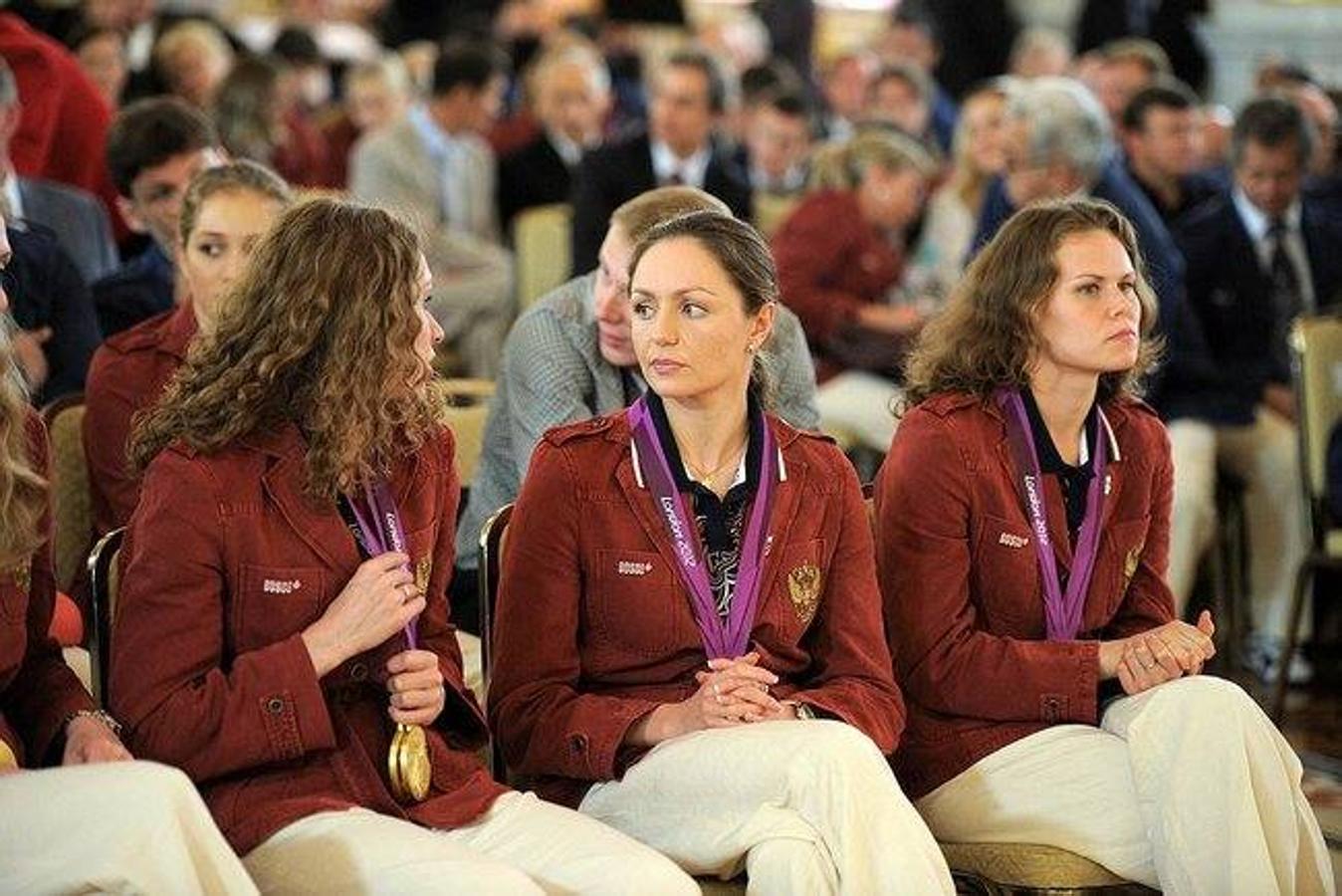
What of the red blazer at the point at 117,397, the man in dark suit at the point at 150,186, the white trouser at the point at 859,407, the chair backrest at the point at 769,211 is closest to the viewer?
the red blazer at the point at 117,397

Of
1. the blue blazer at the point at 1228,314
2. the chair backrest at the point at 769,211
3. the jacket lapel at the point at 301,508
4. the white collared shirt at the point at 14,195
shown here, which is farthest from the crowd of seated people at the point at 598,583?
the chair backrest at the point at 769,211

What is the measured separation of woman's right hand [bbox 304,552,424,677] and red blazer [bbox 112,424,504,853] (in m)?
0.03

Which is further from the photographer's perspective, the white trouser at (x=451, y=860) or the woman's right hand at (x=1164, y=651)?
the woman's right hand at (x=1164, y=651)

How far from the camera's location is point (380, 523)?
3023 millimetres

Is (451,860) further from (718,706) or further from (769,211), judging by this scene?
(769,211)

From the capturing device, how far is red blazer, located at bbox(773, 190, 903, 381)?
21.2ft

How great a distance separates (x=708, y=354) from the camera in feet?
10.6

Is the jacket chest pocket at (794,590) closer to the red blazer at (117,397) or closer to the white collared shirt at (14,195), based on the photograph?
the red blazer at (117,397)

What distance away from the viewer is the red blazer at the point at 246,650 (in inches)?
112

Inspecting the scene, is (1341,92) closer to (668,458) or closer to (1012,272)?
(1012,272)

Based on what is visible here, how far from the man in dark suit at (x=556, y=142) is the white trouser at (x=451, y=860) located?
5784 mm

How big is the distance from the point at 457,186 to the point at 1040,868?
541 cm

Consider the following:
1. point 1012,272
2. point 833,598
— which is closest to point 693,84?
point 1012,272

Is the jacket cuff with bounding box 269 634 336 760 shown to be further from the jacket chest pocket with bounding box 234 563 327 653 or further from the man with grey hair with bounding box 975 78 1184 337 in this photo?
the man with grey hair with bounding box 975 78 1184 337
